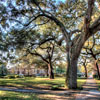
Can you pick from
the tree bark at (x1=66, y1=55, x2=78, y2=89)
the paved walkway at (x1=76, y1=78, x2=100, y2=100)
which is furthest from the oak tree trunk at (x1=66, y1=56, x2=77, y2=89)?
the paved walkway at (x1=76, y1=78, x2=100, y2=100)

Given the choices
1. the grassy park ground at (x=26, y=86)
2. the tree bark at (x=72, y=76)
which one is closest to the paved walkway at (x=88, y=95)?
the tree bark at (x=72, y=76)

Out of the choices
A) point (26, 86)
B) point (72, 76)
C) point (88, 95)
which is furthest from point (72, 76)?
point (26, 86)

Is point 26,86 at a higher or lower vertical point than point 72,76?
lower

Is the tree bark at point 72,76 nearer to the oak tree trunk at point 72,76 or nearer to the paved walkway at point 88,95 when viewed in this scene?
the oak tree trunk at point 72,76

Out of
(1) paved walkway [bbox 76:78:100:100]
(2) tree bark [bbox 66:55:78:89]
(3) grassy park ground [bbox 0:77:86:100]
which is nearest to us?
(3) grassy park ground [bbox 0:77:86:100]

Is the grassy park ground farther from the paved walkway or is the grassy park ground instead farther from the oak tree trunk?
the paved walkway

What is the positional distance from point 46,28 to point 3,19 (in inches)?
271

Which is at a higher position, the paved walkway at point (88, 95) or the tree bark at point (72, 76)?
the tree bark at point (72, 76)

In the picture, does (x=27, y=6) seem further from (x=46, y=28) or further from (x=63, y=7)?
(x=46, y=28)

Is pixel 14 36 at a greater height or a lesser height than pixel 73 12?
lesser

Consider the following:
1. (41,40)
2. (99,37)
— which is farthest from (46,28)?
(99,37)

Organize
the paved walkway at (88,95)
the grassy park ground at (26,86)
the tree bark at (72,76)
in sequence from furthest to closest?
the tree bark at (72,76) → the paved walkway at (88,95) → the grassy park ground at (26,86)

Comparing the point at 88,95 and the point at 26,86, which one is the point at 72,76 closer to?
the point at 88,95

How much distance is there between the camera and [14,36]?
11336 millimetres
